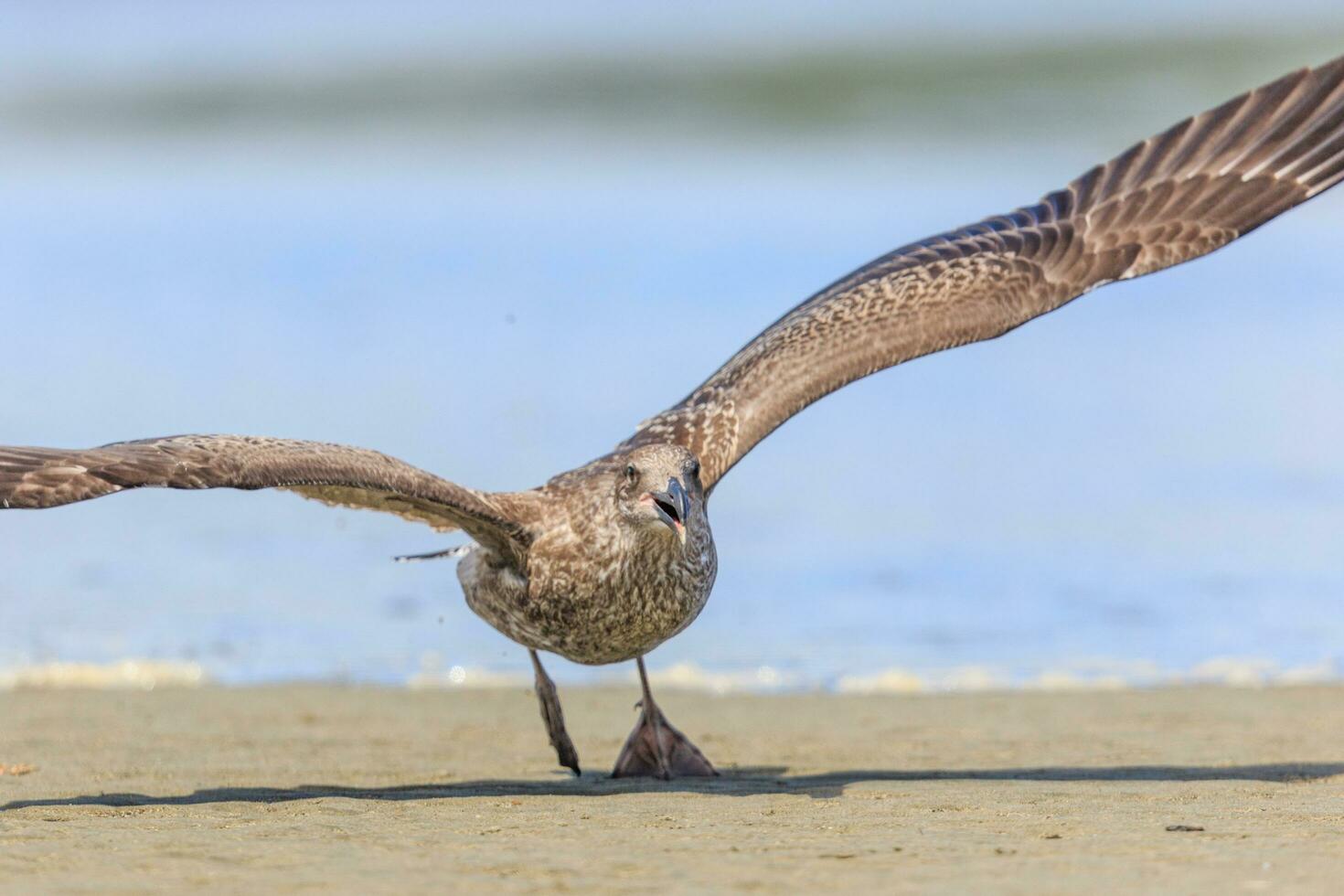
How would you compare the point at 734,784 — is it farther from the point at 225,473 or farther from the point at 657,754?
the point at 225,473

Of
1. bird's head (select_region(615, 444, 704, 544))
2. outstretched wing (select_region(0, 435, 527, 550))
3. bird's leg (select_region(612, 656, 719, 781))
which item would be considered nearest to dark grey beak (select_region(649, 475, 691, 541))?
bird's head (select_region(615, 444, 704, 544))

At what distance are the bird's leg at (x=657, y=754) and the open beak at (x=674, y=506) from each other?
95 centimetres

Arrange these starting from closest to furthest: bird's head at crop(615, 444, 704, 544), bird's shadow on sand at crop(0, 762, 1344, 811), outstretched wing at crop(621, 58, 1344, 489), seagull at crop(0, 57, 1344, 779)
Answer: bird's shadow on sand at crop(0, 762, 1344, 811)
seagull at crop(0, 57, 1344, 779)
bird's head at crop(615, 444, 704, 544)
outstretched wing at crop(621, 58, 1344, 489)

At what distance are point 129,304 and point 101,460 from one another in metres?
17.6

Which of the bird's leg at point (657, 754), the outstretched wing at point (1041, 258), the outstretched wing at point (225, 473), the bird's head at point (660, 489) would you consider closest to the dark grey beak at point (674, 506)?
the bird's head at point (660, 489)

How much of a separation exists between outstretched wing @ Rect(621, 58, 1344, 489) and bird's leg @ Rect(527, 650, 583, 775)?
1.10m

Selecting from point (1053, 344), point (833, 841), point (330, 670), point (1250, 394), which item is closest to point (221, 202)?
point (1053, 344)

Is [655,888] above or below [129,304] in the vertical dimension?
below

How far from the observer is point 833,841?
238 inches

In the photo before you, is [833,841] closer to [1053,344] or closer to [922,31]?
[1053,344]

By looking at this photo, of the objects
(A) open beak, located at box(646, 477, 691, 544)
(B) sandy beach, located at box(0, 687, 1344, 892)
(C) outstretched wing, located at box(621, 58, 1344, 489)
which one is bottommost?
(B) sandy beach, located at box(0, 687, 1344, 892)

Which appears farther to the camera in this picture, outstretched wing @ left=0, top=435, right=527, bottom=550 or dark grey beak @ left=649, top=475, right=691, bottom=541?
dark grey beak @ left=649, top=475, right=691, bottom=541

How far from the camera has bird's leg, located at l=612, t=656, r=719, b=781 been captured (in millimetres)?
8281

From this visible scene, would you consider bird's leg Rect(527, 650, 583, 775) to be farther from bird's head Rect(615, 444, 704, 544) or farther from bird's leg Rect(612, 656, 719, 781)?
bird's head Rect(615, 444, 704, 544)
